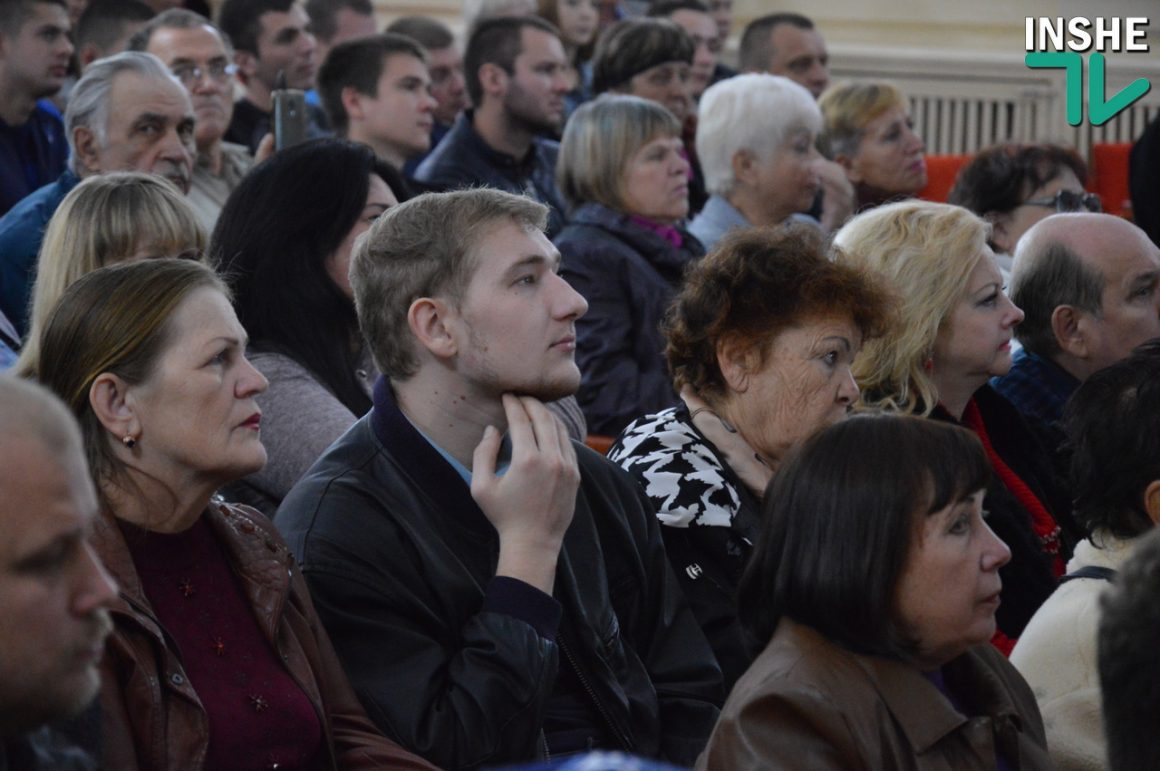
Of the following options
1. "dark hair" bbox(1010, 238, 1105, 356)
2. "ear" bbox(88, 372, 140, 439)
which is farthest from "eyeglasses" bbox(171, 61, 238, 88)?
"ear" bbox(88, 372, 140, 439)

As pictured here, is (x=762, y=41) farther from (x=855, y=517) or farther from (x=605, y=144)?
(x=855, y=517)

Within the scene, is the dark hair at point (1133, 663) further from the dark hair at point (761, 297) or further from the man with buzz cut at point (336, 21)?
the man with buzz cut at point (336, 21)

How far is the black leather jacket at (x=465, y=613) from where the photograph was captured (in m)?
2.13

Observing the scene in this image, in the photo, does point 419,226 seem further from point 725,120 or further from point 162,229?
point 725,120

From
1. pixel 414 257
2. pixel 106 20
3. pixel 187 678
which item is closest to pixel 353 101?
pixel 106 20

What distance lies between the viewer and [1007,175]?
15.8 feet

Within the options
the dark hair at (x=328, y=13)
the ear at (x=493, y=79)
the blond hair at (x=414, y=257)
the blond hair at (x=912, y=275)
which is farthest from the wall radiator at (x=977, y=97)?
the blond hair at (x=414, y=257)

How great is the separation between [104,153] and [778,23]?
385 centimetres

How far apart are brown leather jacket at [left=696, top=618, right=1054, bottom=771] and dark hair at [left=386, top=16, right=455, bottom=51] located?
16.2ft

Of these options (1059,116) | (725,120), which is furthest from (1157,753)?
(1059,116)

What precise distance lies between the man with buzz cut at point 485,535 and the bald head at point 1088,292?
4.89 feet

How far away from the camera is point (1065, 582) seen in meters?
2.52

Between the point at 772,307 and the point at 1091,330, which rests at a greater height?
the point at 772,307

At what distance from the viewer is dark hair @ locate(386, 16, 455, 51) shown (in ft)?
21.7
